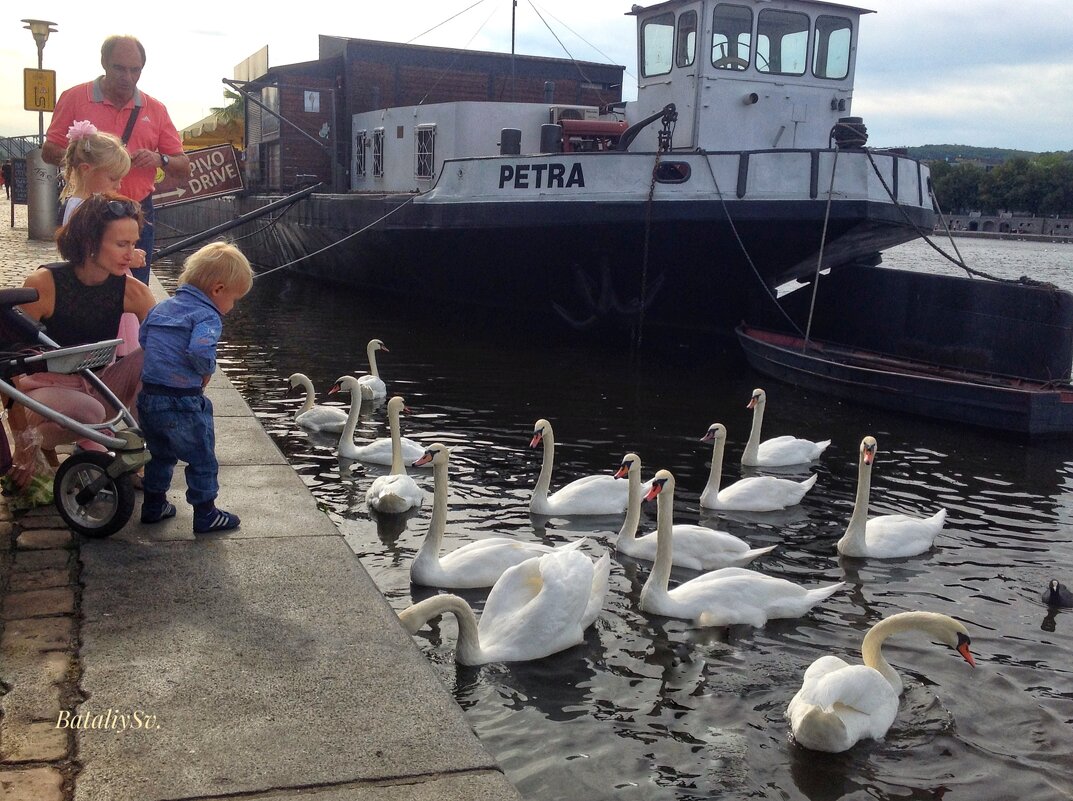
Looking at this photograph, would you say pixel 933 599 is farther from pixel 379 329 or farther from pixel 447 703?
pixel 379 329

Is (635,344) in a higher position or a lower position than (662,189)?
lower

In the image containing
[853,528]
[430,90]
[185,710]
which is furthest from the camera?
[430,90]

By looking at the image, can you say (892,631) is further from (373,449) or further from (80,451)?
(373,449)

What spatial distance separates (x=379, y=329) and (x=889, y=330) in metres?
7.63

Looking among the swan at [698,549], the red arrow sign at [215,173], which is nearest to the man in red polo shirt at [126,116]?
the swan at [698,549]

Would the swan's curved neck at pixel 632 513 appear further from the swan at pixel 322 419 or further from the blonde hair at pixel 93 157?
the swan at pixel 322 419

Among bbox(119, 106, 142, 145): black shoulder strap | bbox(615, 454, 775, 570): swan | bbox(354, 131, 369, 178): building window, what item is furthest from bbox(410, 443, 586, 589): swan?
bbox(354, 131, 369, 178): building window

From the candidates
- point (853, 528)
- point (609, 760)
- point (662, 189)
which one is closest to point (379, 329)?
point (662, 189)

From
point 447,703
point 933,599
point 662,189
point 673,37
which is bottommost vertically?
point 933,599

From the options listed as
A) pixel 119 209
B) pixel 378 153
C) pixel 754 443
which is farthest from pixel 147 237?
pixel 378 153

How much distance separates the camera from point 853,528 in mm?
7074

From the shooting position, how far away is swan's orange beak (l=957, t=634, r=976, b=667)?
495 centimetres

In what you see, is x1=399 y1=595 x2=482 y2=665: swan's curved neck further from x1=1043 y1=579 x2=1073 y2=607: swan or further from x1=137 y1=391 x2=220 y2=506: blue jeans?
x1=1043 y1=579 x2=1073 y2=607: swan

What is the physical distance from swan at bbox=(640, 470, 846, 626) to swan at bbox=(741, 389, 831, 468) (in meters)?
3.33
